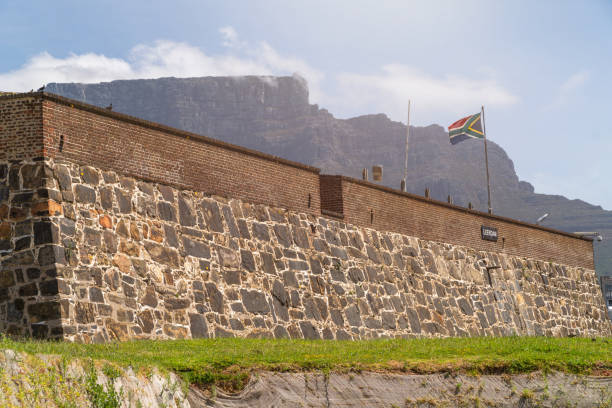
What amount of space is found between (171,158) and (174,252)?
8.00 ft

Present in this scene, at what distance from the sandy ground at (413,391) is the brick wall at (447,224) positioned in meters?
12.1

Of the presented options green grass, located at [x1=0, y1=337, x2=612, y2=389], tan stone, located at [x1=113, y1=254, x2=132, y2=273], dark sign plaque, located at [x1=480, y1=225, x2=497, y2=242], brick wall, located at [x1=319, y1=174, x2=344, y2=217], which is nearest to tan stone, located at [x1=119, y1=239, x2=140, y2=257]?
tan stone, located at [x1=113, y1=254, x2=132, y2=273]

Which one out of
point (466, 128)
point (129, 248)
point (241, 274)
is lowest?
point (241, 274)

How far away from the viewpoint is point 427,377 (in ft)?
48.1

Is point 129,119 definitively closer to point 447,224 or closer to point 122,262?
point 122,262

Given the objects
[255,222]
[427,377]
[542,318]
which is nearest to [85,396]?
[427,377]

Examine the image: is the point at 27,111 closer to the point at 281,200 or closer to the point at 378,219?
the point at 281,200

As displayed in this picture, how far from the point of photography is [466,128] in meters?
36.6

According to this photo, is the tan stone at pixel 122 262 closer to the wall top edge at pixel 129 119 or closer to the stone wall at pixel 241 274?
the stone wall at pixel 241 274

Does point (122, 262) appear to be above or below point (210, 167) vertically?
below

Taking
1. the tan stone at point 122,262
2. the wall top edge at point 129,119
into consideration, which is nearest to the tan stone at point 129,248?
the tan stone at point 122,262

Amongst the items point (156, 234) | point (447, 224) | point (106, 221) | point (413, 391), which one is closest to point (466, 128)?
point (447, 224)

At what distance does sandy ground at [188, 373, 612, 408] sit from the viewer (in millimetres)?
13320

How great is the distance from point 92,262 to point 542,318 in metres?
21.8
